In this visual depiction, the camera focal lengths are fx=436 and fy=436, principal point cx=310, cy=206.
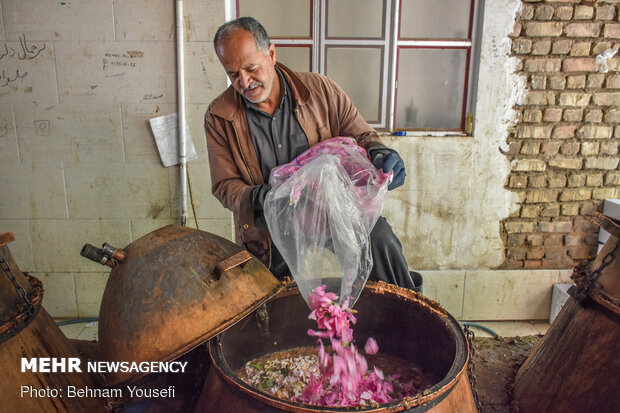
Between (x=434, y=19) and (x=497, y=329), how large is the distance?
261cm

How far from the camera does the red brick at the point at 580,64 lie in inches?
132

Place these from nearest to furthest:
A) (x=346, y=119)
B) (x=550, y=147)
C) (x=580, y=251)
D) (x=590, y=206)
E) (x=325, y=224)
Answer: (x=325, y=224) < (x=346, y=119) < (x=550, y=147) < (x=590, y=206) < (x=580, y=251)

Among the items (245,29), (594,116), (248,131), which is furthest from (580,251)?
(245,29)

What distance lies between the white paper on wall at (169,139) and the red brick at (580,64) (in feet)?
9.72

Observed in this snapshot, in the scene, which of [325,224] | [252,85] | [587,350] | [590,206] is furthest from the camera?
[590,206]

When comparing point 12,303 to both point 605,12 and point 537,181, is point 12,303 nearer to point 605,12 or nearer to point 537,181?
point 537,181

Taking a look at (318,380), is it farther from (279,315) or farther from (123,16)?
(123,16)

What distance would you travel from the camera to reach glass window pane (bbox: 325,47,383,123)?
3.51 metres

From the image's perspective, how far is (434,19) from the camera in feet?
11.3

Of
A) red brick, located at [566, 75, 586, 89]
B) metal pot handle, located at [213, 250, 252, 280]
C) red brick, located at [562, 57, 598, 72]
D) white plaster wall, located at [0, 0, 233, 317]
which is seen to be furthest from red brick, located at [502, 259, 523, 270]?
metal pot handle, located at [213, 250, 252, 280]

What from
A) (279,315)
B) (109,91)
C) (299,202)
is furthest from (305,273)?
(109,91)

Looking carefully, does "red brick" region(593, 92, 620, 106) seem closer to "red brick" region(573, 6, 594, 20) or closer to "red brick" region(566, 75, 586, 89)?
"red brick" region(566, 75, 586, 89)

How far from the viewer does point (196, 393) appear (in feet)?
5.90

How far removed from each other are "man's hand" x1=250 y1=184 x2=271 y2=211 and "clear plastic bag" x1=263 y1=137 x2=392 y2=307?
82 millimetres
